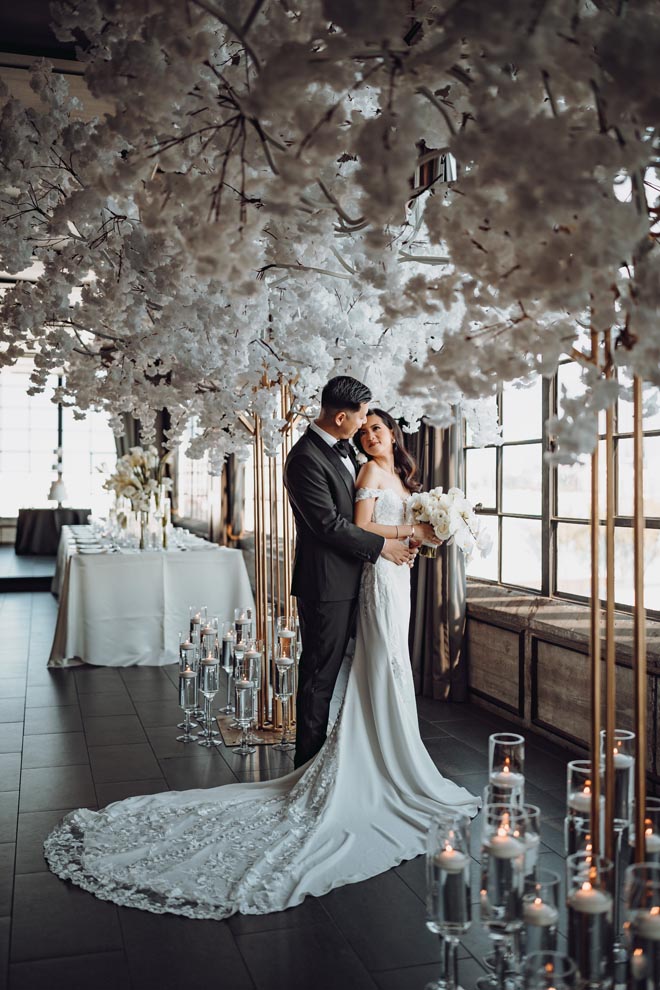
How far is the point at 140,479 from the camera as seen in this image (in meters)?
7.91

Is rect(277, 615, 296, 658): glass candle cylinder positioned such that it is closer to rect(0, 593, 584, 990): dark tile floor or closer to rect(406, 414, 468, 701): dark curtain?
rect(0, 593, 584, 990): dark tile floor

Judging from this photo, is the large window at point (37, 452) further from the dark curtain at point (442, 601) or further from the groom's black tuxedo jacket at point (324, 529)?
the groom's black tuxedo jacket at point (324, 529)

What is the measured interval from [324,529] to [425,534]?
416 mm

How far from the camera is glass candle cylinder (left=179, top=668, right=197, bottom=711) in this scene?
189 inches

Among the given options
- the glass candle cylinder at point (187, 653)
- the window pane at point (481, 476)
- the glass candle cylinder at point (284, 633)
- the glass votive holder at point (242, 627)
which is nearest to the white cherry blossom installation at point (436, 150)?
the glass candle cylinder at point (284, 633)

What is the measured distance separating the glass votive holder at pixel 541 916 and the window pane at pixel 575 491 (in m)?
3.24

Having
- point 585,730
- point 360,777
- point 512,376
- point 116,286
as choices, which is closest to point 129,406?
point 116,286

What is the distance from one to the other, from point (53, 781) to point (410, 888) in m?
1.90

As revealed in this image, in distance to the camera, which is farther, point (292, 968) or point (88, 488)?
point (88, 488)

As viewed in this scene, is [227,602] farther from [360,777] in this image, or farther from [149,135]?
[149,135]

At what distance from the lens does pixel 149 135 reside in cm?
207

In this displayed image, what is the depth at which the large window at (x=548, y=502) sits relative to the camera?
4.35m

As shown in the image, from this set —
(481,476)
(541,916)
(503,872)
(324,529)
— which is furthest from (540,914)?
(481,476)

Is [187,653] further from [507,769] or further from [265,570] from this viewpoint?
[507,769]
